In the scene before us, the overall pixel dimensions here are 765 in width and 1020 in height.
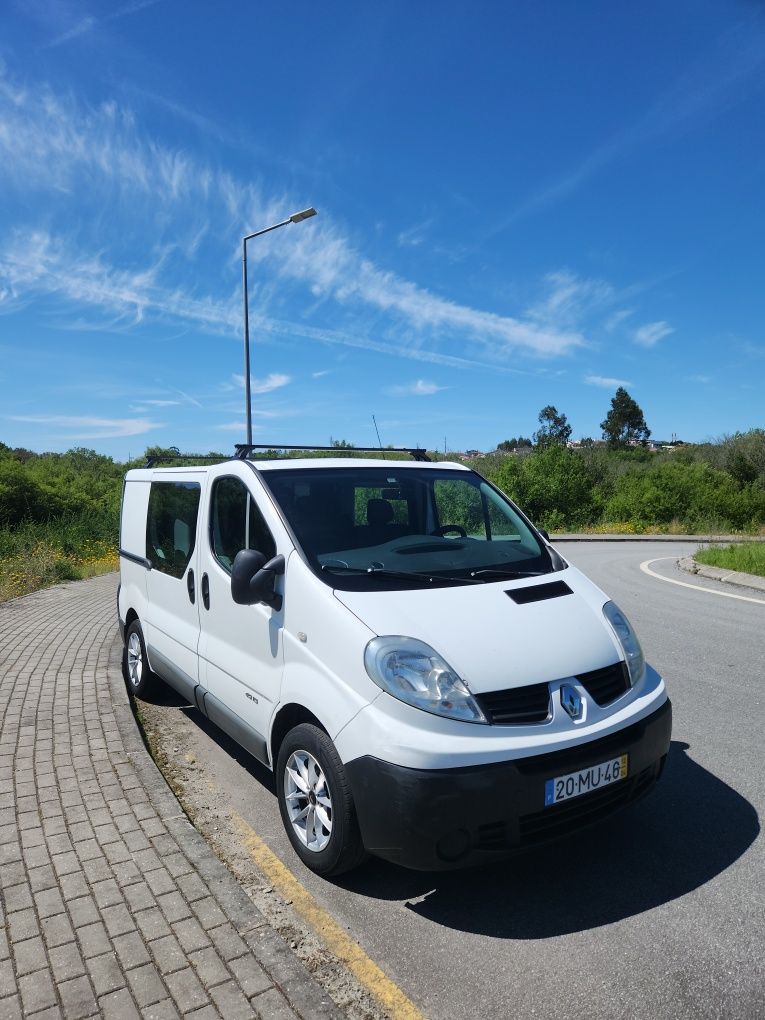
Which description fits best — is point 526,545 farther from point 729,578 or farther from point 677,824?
point 729,578

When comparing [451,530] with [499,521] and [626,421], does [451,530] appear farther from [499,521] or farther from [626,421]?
[626,421]

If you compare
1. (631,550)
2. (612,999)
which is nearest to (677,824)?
(612,999)

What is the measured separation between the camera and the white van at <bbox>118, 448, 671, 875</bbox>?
280 cm

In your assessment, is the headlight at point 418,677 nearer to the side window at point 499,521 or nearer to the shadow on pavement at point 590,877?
the shadow on pavement at point 590,877

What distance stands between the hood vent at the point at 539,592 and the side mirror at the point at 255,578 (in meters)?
1.13

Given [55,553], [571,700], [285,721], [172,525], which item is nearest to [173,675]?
[172,525]

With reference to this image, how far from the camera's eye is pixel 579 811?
3.01 meters

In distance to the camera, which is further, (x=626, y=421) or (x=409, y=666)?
(x=626, y=421)

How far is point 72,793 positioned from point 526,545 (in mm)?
2982

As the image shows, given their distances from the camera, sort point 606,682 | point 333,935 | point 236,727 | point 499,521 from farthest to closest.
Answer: point 499,521
point 236,727
point 606,682
point 333,935

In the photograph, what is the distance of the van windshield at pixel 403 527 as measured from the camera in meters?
3.60

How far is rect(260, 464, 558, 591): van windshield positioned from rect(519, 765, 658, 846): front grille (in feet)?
3.60

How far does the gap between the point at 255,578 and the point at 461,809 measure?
1433 mm

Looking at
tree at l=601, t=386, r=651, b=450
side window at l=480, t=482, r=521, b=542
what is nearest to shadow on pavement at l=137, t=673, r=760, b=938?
side window at l=480, t=482, r=521, b=542
